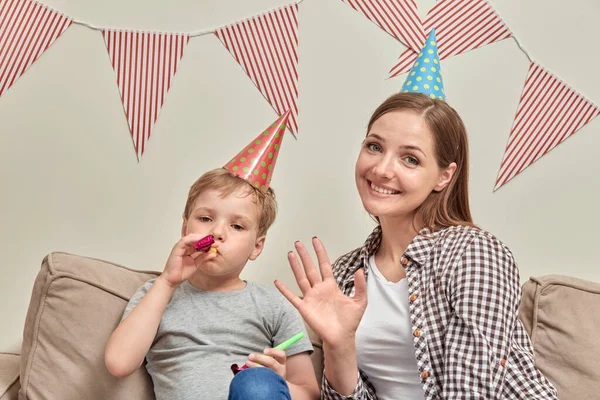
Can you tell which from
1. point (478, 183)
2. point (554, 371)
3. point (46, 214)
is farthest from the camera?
point (478, 183)

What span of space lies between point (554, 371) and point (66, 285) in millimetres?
1187

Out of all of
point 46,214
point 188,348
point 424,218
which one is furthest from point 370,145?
point 46,214

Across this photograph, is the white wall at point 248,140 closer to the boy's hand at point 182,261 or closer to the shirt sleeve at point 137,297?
the shirt sleeve at point 137,297

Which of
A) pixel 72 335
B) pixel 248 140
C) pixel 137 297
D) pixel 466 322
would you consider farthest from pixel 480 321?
pixel 248 140

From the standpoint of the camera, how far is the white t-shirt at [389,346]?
1.60m

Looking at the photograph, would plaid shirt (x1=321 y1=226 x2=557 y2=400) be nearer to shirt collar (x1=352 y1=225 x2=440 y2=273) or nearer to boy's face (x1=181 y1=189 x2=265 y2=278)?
shirt collar (x1=352 y1=225 x2=440 y2=273)

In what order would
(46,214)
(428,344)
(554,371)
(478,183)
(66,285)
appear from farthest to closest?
1. (478,183)
2. (46,214)
3. (554,371)
4. (66,285)
5. (428,344)

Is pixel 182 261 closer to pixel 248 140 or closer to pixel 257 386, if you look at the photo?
pixel 257 386

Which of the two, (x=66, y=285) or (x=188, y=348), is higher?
(x=66, y=285)

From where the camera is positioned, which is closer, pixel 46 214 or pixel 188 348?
pixel 188 348

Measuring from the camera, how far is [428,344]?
153 centimetres

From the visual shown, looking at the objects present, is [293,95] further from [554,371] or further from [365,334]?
[554,371]

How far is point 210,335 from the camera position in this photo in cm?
159

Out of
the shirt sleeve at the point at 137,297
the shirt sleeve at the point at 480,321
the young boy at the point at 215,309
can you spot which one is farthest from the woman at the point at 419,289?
the shirt sleeve at the point at 137,297
